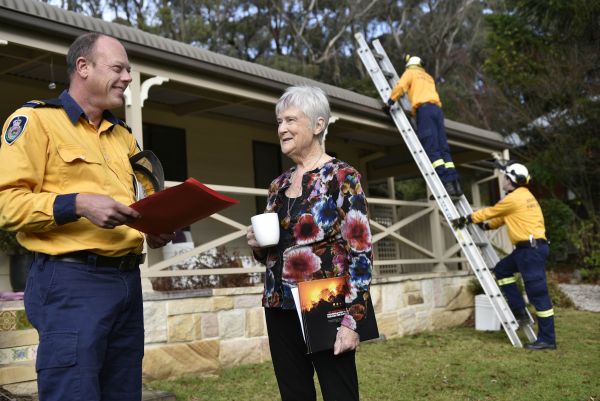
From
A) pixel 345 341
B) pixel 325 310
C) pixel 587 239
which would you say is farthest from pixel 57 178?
pixel 587 239

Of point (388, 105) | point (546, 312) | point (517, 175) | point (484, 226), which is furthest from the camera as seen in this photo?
point (388, 105)

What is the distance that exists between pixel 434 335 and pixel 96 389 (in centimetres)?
701

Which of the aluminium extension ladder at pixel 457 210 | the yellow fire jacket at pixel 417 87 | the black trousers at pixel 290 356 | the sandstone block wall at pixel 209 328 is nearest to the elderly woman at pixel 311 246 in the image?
the black trousers at pixel 290 356

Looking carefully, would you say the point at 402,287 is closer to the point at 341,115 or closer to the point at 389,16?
the point at 341,115

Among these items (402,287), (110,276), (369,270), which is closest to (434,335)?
(402,287)

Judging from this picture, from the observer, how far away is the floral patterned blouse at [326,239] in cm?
267

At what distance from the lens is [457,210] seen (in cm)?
856

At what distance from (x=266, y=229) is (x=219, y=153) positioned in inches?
294

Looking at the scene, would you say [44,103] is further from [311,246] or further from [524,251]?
[524,251]

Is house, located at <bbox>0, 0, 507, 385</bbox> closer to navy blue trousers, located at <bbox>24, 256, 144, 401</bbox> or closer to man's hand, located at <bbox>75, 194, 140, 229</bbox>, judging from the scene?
navy blue trousers, located at <bbox>24, 256, 144, 401</bbox>

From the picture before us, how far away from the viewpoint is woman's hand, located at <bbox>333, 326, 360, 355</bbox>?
8.49 feet

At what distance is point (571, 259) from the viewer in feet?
54.6

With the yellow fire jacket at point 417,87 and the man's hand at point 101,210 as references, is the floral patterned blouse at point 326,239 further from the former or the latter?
the yellow fire jacket at point 417,87

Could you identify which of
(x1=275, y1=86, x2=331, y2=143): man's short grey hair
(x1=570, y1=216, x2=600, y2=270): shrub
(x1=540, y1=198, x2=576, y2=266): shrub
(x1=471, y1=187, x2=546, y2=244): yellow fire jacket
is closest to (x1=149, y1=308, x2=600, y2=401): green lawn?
(x1=471, y1=187, x2=546, y2=244): yellow fire jacket
